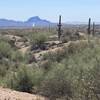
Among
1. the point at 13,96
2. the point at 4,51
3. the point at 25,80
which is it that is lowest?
the point at 4,51

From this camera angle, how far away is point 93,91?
14.5 m

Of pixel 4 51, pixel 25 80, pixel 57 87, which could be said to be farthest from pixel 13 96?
Result: pixel 4 51

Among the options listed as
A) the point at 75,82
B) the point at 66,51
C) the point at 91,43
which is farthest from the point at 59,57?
the point at 75,82

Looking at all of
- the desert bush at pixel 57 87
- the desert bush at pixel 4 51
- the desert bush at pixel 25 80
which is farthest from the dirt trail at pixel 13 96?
the desert bush at pixel 4 51

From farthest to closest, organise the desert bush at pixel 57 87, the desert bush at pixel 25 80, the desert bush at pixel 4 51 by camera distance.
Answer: the desert bush at pixel 4 51 < the desert bush at pixel 25 80 < the desert bush at pixel 57 87

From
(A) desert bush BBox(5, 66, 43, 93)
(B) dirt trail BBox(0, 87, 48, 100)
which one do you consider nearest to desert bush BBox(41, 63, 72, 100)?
(B) dirt trail BBox(0, 87, 48, 100)

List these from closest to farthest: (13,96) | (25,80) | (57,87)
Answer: (13,96) < (57,87) < (25,80)

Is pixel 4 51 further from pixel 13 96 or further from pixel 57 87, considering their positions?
pixel 13 96

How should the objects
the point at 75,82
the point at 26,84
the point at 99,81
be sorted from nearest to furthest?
the point at 99,81 < the point at 75,82 < the point at 26,84

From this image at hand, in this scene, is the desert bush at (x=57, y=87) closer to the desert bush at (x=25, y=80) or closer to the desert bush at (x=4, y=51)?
the desert bush at (x=25, y=80)

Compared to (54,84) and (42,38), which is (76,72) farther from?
(42,38)

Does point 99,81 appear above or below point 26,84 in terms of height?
above

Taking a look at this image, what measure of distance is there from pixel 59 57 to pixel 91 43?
131 inches

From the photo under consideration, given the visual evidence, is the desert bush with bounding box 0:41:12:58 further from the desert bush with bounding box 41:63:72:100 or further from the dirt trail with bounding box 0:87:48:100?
the dirt trail with bounding box 0:87:48:100
